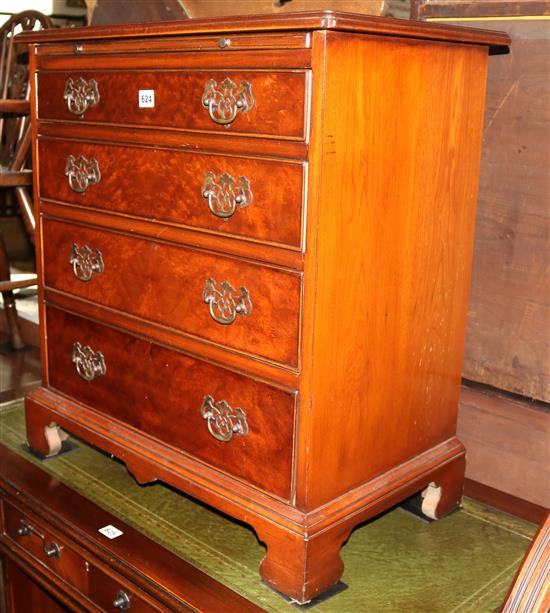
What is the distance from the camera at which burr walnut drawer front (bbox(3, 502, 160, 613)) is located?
6.12ft

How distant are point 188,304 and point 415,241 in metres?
0.49

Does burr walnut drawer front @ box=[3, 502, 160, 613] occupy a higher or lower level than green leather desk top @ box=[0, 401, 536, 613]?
lower

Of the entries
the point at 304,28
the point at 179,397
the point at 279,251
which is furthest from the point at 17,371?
the point at 304,28

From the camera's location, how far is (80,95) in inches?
77.9

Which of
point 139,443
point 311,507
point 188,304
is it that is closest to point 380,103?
point 188,304

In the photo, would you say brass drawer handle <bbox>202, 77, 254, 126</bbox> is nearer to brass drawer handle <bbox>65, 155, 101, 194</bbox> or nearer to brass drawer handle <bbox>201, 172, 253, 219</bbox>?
brass drawer handle <bbox>201, 172, 253, 219</bbox>

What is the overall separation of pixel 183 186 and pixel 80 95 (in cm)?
41

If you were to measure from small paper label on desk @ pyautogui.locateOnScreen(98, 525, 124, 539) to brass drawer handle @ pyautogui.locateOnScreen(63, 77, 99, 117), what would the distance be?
963 millimetres

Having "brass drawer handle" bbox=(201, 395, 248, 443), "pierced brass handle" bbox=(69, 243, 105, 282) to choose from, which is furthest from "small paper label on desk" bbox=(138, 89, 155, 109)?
"brass drawer handle" bbox=(201, 395, 248, 443)

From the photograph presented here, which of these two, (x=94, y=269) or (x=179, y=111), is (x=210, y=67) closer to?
(x=179, y=111)

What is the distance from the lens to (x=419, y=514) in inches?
82.1

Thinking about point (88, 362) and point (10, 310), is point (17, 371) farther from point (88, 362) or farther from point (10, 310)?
point (88, 362)

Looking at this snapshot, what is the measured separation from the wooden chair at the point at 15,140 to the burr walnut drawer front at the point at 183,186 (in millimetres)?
978

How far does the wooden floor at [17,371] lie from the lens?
9.49ft
